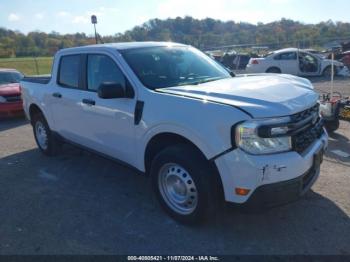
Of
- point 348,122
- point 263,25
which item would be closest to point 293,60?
point 348,122

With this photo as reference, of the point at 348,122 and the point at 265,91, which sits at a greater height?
the point at 265,91

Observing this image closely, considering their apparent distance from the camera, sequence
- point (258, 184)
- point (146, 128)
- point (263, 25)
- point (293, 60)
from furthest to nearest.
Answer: point (263, 25) < point (293, 60) < point (146, 128) < point (258, 184)

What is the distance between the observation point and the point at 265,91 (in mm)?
3619

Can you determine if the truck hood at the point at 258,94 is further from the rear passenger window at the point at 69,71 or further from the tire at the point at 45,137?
the tire at the point at 45,137

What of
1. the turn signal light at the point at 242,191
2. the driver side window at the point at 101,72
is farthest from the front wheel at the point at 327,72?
the turn signal light at the point at 242,191

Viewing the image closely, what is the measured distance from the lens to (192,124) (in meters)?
3.39

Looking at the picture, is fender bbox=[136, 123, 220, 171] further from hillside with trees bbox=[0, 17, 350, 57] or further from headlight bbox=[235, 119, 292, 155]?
hillside with trees bbox=[0, 17, 350, 57]

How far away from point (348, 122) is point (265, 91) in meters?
5.01

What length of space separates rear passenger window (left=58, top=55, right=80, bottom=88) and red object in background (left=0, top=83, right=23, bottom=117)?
5.22 metres

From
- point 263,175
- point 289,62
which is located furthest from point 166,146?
point 289,62

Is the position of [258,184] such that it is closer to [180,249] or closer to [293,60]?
[180,249]

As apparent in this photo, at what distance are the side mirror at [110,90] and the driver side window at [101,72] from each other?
21 centimetres

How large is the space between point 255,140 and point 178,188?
1075 millimetres

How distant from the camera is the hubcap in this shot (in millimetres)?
6527
